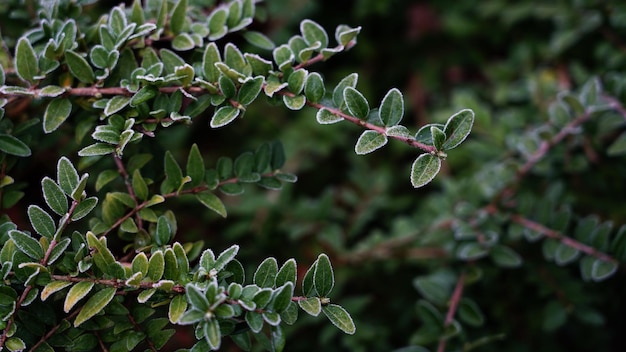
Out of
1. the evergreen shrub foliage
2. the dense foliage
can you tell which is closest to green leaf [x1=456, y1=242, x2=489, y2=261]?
the dense foliage

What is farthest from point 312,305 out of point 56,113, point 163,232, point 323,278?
point 56,113

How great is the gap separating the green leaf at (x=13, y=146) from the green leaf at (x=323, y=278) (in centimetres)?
50

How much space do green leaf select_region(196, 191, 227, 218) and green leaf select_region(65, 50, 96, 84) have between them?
0.27 meters

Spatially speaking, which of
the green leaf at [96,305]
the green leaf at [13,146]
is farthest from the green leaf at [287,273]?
the green leaf at [13,146]

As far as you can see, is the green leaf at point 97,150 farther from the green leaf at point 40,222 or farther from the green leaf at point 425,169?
the green leaf at point 425,169

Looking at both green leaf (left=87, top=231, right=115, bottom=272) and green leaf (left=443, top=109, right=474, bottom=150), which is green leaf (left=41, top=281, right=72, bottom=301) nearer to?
green leaf (left=87, top=231, right=115, bottom=272)

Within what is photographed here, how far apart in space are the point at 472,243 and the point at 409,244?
0.24 meters

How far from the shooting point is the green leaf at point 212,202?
1.06 metres

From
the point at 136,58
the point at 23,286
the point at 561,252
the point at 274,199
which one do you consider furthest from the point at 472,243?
the point at 23,286

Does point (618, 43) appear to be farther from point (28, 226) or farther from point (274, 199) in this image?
point (28, 226)

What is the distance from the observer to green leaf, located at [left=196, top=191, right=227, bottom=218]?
106 cm

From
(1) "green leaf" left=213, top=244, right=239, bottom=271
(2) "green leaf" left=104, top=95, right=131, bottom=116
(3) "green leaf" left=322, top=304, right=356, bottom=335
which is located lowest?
(3) "green leaf" left=322, top=304, right=356, bottom=335

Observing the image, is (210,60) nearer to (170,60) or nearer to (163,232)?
(170,60)

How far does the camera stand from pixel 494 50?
2.28 m
